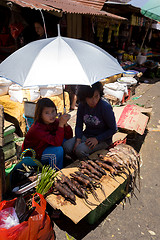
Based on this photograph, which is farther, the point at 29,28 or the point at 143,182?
the point at 29,28

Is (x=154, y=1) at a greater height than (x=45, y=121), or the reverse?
(x=154, y=1)

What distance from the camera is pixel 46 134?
10.1ft

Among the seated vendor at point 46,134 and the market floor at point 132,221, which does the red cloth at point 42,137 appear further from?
the market floor at point 132,221

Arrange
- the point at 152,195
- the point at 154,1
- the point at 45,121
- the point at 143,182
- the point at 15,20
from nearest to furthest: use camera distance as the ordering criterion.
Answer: the point at 45,121, the point at 152,195, the point at 143,182, the point at 15,20, the point at 154,1

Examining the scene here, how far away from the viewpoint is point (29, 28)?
6348mm

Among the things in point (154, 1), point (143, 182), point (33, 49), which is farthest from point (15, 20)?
point (154, 1)

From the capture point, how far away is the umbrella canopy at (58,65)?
2.37 m

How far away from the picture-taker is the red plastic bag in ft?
6.16

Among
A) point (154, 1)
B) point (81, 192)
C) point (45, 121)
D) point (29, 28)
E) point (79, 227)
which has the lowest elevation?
point (79, 227)

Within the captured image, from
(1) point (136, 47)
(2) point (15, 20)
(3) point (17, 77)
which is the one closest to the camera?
(3) point (17, 77)

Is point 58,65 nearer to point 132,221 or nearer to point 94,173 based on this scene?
point 94,173

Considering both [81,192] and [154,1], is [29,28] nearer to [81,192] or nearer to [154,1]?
[81,192]

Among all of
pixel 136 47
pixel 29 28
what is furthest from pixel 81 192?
pixel 136 47

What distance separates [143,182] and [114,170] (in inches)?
44.8
